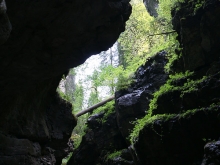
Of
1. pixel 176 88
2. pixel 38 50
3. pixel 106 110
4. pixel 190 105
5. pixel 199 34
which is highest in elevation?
pixel 199 34

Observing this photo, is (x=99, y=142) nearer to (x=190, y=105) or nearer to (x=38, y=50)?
(x=190, y=105)

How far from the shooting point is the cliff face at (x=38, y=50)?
6.61m

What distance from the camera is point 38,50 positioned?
7.36m

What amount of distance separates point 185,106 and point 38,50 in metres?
4.95

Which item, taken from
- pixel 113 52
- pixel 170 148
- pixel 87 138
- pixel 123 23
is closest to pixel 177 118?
pixel 170 148

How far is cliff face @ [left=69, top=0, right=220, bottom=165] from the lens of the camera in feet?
25.1

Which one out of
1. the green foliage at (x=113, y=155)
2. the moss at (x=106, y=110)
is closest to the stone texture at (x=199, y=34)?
the green foliage at (x=113, y=155)

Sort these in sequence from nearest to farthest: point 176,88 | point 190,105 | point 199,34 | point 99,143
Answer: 1. point 190,105
2. point 176,88
3. point 199,34
4. point 99,143

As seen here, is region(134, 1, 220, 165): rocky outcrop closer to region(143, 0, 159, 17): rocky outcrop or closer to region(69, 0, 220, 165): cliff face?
region(69, 0, 220, 165): cliff face

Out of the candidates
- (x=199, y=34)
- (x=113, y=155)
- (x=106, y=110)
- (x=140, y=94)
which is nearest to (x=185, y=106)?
(x=199, y=34)

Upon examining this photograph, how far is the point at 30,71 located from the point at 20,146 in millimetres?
2504

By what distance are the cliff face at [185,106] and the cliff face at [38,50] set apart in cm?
311

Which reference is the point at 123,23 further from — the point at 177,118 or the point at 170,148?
the point at 170,148

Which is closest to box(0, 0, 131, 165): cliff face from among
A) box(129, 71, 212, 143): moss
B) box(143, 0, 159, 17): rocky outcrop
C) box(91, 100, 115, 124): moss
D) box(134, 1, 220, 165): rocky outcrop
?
box(129, 71, 212, 143): moss
